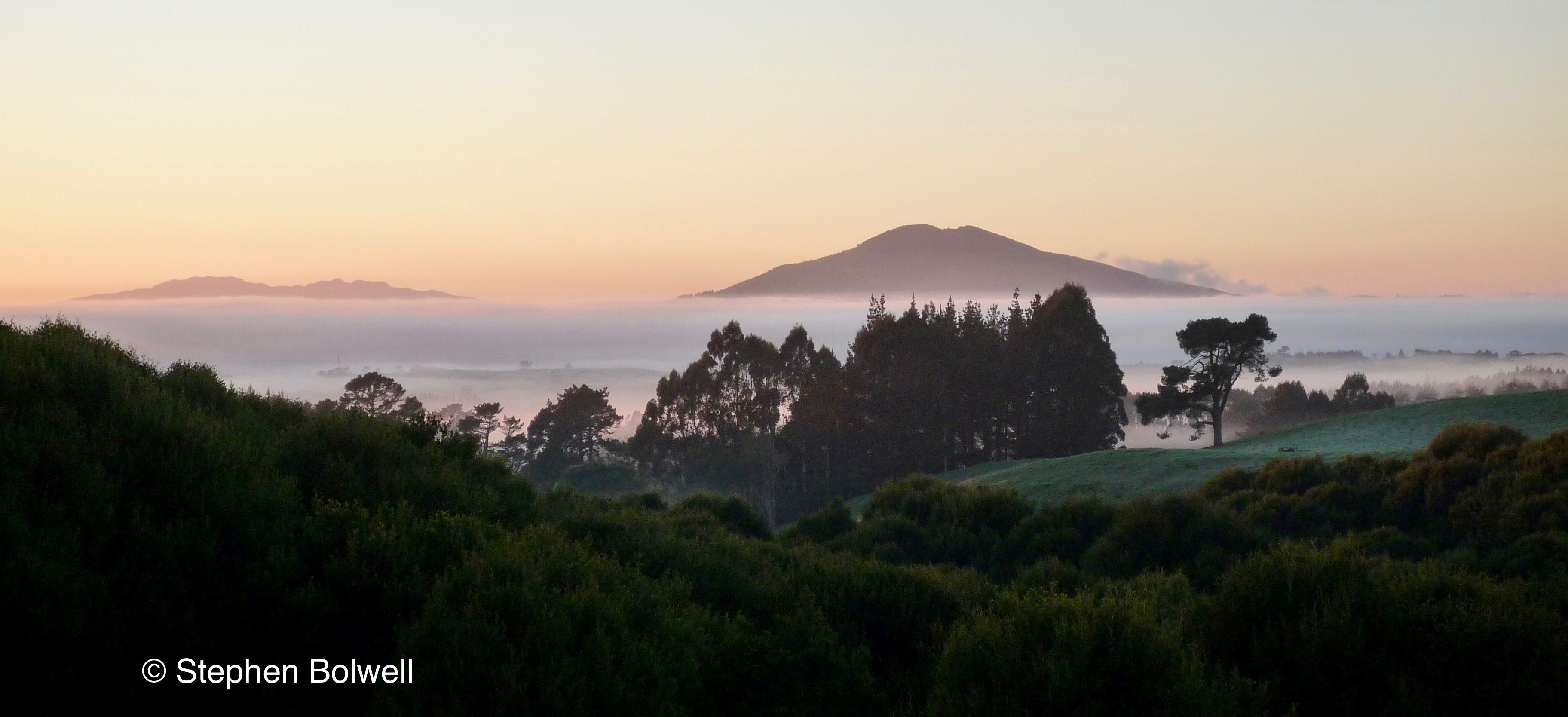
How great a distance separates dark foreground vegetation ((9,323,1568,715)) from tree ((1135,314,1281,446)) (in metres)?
32.5

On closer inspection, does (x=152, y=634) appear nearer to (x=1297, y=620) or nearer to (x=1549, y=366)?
(x=1297, y=620)

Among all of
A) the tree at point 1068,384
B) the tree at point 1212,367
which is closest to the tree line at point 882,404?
the tree at point 1068,384

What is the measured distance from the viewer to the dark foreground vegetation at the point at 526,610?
725 centimetres

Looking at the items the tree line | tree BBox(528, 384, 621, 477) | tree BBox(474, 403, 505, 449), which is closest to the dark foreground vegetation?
the tree line

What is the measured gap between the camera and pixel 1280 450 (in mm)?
33781

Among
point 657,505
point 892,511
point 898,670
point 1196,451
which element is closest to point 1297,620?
point 898,670

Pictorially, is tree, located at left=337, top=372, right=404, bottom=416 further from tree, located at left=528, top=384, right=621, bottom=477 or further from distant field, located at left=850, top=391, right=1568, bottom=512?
distant field, located at left=850, top=391, right=1568, bottom=512

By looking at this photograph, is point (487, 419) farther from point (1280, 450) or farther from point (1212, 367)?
point (1280, 450)

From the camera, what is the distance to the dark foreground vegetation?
286 inches

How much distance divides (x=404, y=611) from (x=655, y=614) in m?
2.05

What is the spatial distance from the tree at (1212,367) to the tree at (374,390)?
33.6 metres

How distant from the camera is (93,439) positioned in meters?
8.90

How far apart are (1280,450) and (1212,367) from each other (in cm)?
1097

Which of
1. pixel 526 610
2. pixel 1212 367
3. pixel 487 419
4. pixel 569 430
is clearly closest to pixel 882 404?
pixel 1212 367
